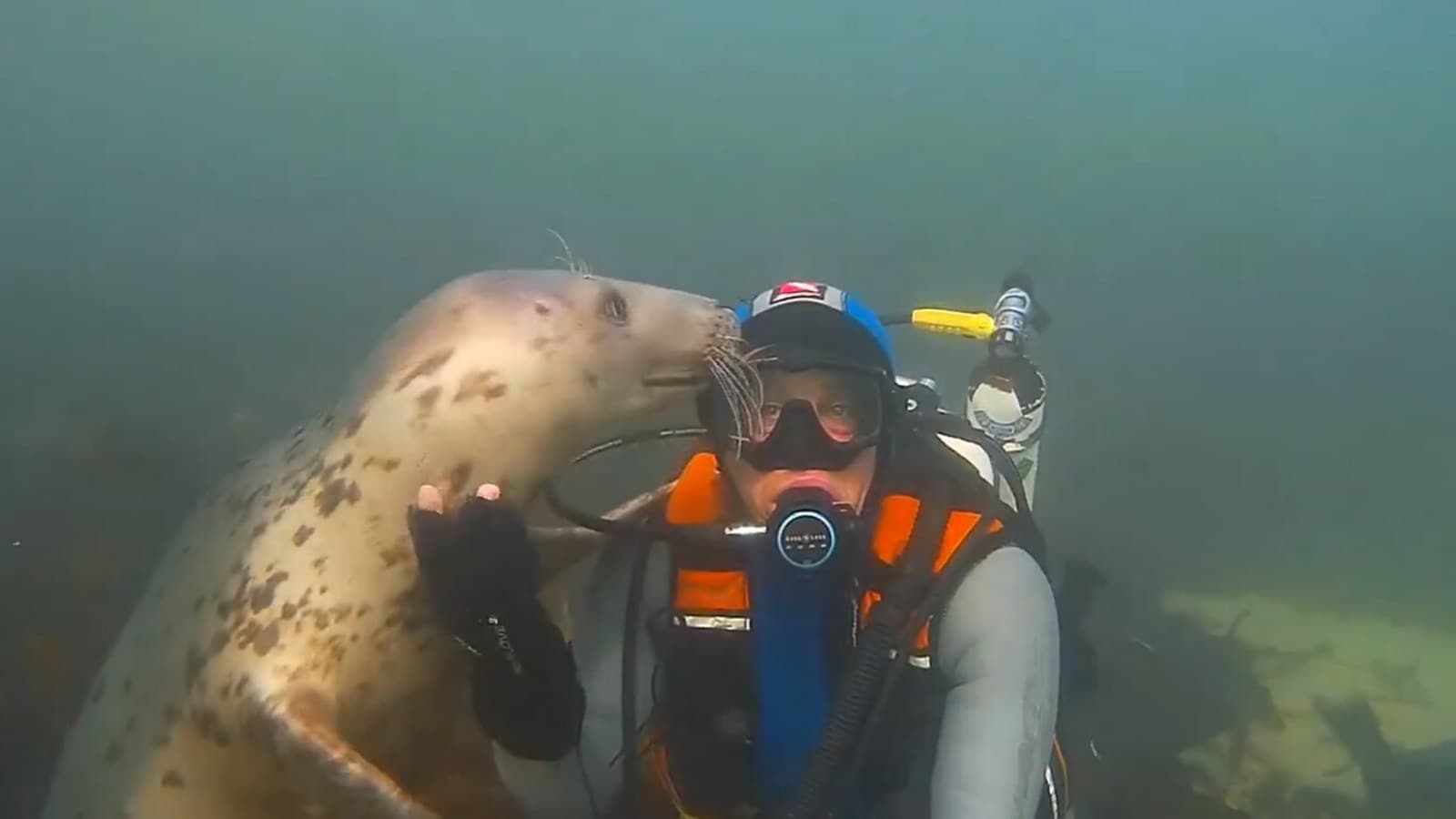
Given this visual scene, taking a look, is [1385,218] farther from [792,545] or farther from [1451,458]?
[792,545]

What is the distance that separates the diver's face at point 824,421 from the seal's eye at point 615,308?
1.33ft

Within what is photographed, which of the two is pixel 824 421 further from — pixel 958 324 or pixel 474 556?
pixel 958 324

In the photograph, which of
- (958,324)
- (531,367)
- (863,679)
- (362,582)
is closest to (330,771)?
(362,582)

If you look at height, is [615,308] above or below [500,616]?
above

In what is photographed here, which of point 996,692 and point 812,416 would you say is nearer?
point 996,692

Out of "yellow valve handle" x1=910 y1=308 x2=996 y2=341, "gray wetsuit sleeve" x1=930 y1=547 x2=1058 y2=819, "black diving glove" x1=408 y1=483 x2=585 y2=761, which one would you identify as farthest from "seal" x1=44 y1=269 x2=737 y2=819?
"yellow valve handle" x1=910 y1=308 x2=996 y2=341

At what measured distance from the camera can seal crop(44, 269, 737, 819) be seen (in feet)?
8.20

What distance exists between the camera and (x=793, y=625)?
2.61 m

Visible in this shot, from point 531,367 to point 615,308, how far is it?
31 centimetres

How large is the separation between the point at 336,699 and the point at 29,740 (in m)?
3.60

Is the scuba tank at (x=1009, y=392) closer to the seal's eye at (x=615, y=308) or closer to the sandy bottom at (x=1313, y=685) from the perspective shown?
the seal's eye at (x=615, y=308)

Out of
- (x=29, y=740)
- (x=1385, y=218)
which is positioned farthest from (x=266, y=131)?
(x=29, y=740)

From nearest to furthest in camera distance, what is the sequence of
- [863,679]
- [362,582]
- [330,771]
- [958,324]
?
[330,771]
[863,679]
[362,582]
[958,324]

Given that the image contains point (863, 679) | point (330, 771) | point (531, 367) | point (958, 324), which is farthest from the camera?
point (958, 324)
